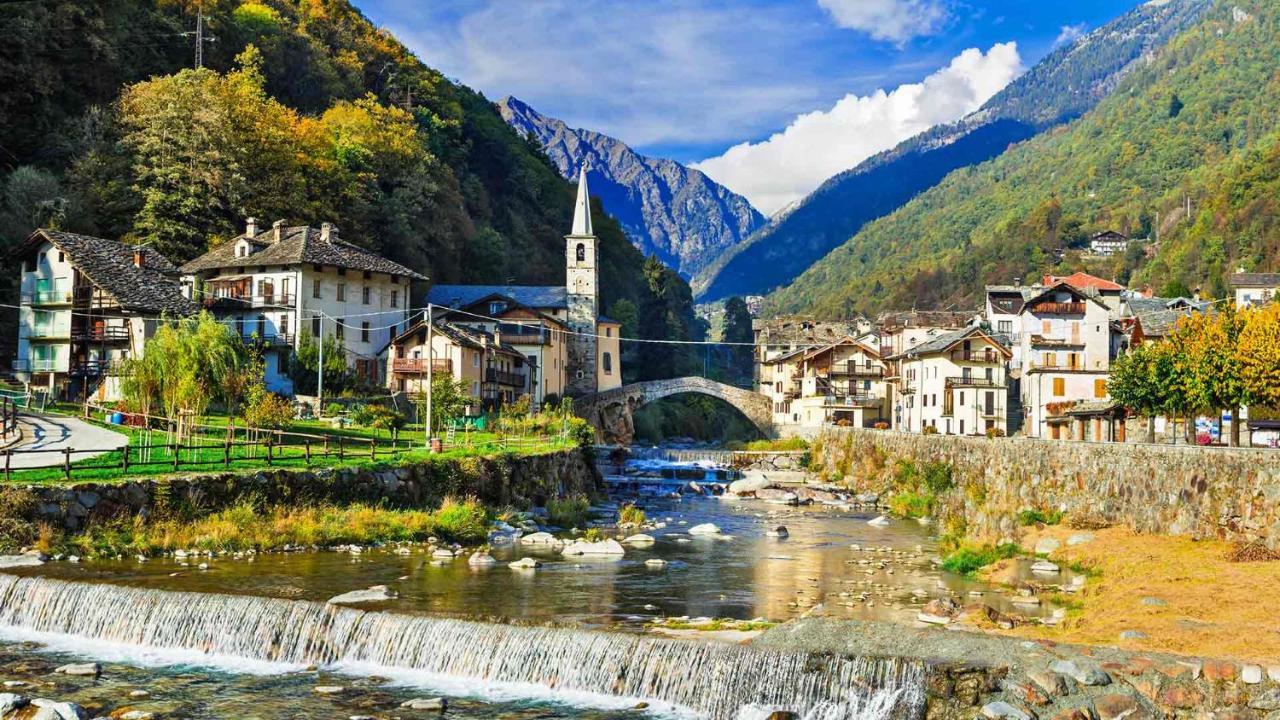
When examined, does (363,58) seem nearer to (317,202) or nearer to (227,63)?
(227,63)

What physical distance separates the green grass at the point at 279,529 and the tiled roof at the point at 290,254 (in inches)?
1412

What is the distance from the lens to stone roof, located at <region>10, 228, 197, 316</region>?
57.3 m

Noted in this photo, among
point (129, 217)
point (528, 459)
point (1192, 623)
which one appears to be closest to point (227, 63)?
point (129, 217)

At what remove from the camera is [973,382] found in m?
80.8

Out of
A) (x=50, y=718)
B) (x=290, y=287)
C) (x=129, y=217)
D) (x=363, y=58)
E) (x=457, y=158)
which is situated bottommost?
(x=50, y=718)

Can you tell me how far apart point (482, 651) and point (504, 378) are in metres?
64.8

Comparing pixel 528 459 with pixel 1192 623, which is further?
pixel 528 459

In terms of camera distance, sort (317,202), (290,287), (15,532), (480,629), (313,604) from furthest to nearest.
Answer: (317,202), (290,287), (15,532), (313,604), (480,629)

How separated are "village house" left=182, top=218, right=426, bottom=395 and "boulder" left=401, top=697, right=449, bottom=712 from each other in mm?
53579

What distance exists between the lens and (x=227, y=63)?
104m

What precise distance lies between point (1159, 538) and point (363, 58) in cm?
12151

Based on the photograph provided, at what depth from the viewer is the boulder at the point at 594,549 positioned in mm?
36906

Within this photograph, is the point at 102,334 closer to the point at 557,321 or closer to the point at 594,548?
the point at 594,548

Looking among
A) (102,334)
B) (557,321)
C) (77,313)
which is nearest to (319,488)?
(102,334)
